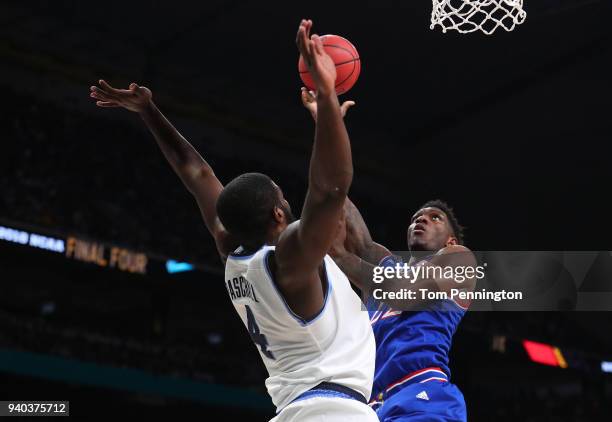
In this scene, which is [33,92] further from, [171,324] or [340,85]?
[340,85]

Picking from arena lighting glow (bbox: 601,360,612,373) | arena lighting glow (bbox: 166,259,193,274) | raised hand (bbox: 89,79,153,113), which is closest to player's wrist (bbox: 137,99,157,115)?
raised hand (bbox: 89,79,153,113)

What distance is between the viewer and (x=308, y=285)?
109 inches

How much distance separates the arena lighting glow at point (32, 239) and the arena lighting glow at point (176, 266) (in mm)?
1817

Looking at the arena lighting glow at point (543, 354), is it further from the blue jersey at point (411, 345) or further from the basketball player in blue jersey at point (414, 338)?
the blue jersey at point (411, 345)

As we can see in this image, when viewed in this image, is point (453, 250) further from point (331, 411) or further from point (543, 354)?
point (543, 354)

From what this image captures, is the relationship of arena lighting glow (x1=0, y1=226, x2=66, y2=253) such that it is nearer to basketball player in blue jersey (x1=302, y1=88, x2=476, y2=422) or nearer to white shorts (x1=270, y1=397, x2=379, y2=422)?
basketball player in blue jersey (x1=302, y1=88, x2=476, y2=422)

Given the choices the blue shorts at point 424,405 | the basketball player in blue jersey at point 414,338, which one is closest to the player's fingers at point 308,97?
the basketball player in blue jersey at point 414,338

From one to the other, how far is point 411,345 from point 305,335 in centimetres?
144

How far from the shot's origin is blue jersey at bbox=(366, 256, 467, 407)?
13.6ft

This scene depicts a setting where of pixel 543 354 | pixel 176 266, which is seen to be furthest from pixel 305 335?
pixel 543 354

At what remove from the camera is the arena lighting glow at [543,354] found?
656 inches

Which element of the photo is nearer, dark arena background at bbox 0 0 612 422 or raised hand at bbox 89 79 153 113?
raised hand at bbox 89 79 153 113

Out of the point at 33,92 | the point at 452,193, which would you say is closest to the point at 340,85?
the point at 33,92

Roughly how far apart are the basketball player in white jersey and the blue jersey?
1.21 metres
